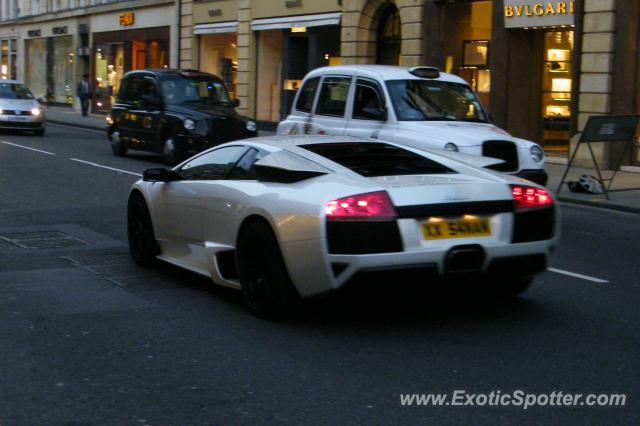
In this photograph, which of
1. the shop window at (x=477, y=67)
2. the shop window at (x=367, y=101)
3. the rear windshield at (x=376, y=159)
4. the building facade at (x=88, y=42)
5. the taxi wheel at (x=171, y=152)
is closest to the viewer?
the rear windshield at (x=376, y=159)

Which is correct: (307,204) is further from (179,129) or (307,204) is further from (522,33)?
(522,33)

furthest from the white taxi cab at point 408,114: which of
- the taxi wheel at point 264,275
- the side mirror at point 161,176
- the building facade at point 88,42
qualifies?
the building facade at point 88,42

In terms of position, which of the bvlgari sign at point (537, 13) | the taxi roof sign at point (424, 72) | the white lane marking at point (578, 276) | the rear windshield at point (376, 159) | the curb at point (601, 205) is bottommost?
the curb at point (601, 205)

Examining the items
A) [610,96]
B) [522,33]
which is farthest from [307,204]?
[522,33]

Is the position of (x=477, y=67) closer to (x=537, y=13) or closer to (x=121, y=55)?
(x=537, y=13)

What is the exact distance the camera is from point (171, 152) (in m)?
19.4

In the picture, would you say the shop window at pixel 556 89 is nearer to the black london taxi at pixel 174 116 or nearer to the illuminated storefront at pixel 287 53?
the black london taxi at pixel 174 116

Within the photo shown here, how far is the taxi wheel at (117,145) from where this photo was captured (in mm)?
21705

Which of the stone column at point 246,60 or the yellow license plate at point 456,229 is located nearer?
the yellow license plate at point 456,229

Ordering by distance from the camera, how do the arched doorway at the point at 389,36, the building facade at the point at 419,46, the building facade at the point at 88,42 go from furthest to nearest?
the building facade at the point at 88,42
the arched doorway at the point at 389,36
the building facade at the point at 419,46

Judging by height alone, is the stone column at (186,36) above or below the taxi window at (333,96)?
above

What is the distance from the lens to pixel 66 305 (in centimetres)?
721

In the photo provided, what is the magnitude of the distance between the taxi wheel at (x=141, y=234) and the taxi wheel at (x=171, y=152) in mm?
10324

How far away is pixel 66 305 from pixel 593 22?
15713 mm
